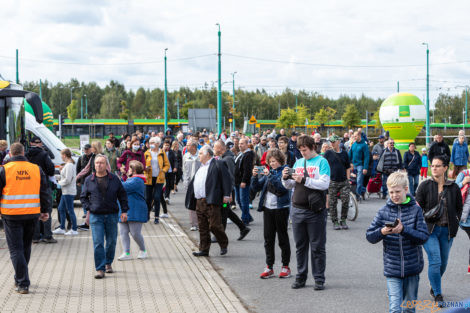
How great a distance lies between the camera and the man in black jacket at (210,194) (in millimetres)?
8992

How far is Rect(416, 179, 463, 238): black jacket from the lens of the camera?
258 inches

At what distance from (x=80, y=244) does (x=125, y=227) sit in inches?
74.8

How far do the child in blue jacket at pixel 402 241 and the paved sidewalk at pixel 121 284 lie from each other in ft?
6.09

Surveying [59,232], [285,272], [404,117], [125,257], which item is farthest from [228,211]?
[404,117]

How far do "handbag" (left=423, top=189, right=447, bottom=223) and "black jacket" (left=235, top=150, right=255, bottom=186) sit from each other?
6.12 m

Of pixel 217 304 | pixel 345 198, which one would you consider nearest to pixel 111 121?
pixel 345 198

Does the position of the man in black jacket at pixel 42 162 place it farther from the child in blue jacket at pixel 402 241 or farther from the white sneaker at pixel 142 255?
the child in blue jacket at pixel 402 241

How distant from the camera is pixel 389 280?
5.10 m

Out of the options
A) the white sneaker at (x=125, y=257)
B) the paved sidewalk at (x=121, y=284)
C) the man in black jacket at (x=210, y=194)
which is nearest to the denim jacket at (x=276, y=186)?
the man in black jacket at (x=210, y=194)

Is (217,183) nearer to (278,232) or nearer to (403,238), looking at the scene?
(278,232)

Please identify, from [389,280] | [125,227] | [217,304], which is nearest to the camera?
[389,280]

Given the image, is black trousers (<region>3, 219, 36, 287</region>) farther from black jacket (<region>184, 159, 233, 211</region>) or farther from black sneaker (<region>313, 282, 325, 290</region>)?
black sneaker (<region>313, 282, 325, 290</region>)

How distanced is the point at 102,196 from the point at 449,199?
4.19 metres

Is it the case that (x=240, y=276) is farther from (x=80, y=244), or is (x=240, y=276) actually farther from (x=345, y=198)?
(x=345, y=198)
